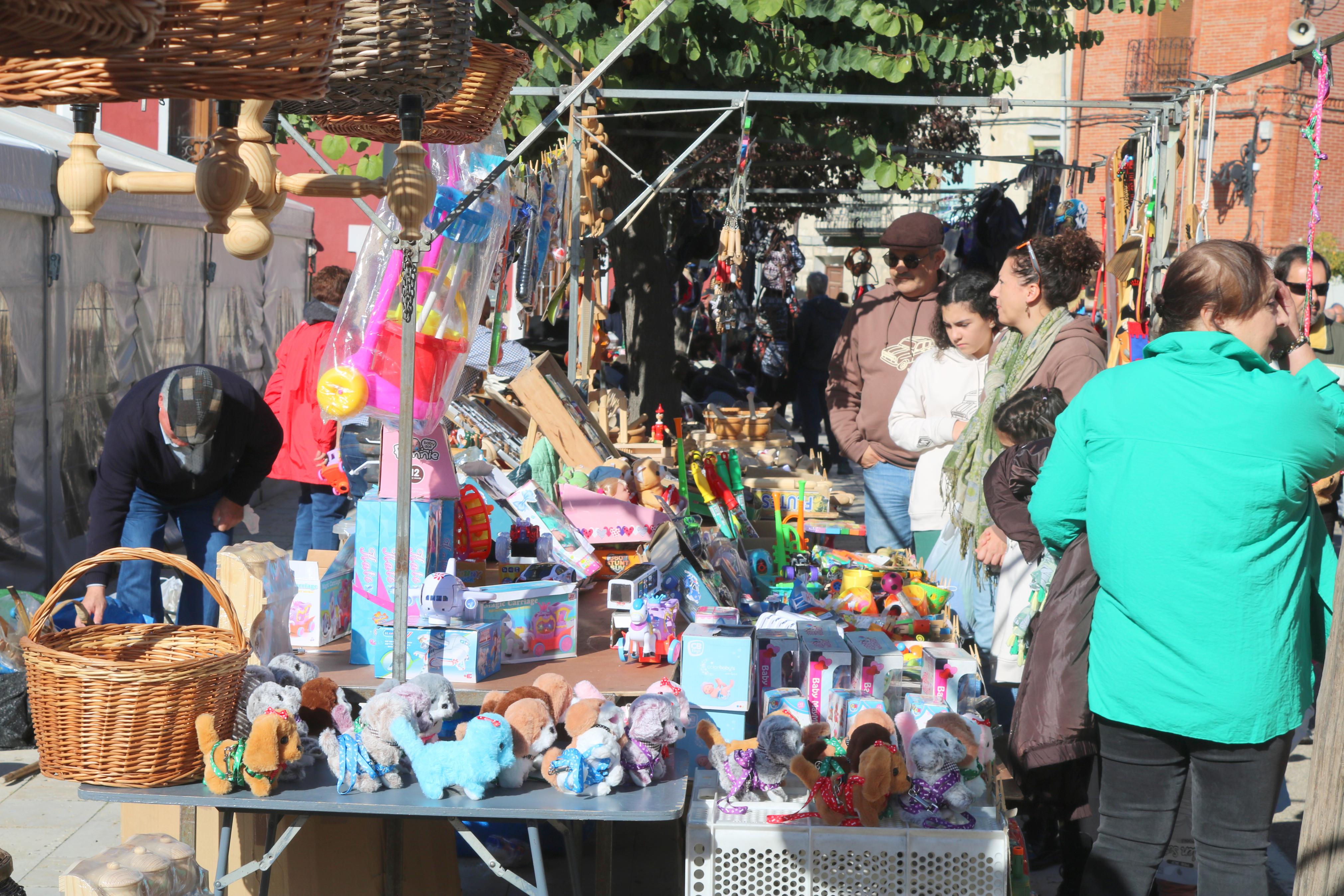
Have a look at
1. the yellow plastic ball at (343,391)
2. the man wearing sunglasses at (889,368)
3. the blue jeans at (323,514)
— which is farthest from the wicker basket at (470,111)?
the blue jeans at (323,514)

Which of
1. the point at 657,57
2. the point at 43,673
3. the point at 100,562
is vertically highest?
the point at 657,57

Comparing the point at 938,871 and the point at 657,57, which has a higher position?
the point at 657,57

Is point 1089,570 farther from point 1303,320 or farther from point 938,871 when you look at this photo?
point 1303,320

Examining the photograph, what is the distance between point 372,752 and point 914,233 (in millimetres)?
3127

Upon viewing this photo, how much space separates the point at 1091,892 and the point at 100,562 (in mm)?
2008

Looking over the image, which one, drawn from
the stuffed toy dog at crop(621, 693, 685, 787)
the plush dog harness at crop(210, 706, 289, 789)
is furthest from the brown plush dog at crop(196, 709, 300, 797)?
the stuffed toy dog at crop(621, 693, 685, 787)

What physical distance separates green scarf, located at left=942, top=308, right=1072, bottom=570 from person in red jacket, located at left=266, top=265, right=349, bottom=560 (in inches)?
108

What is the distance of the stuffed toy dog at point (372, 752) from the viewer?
224cm

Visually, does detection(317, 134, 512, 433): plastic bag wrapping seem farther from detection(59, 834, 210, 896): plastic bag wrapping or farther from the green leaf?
the green leaf

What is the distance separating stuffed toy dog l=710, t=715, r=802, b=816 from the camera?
2354 millimetres

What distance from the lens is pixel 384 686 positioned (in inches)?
96.3

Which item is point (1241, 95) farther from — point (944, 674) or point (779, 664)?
point (779, 664)

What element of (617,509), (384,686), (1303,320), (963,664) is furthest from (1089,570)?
(1303,320)

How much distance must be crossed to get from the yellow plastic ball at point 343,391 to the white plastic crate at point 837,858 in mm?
1275
